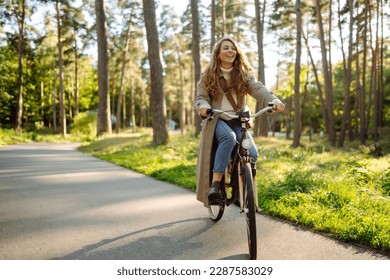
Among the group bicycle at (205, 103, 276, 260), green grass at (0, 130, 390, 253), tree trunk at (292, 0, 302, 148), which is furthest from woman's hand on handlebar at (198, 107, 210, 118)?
tree trunk at (292, 0, 302, 148)

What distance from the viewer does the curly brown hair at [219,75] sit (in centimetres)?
386

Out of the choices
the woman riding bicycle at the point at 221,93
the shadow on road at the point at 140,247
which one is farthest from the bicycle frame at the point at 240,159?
the shadow on road at the point at 140,247

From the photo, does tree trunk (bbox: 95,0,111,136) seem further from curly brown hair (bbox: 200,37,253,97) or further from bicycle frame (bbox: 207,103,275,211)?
bicycle frame (bbox: 207,103,275,211)

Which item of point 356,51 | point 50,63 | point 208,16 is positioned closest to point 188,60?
point 208,16

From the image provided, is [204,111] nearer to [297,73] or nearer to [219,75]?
[219,75]

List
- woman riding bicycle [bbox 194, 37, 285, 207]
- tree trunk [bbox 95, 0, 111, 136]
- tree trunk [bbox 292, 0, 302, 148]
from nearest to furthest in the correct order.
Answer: woman riding bicycle [bbox 194, 37, 285, 207] → tree trunk [bbox 292, 0, 302, 148] → tree trunk [bbox 95, 0, 111, 136]

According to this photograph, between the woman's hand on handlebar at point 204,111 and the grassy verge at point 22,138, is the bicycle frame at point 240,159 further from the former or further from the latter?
the grassy verge at point 22,138

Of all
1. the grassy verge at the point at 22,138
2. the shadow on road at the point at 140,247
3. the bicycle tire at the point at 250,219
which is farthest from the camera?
the grassy verge at the point at 22,138

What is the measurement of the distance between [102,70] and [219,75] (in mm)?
17100

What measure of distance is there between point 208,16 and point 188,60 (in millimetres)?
9989

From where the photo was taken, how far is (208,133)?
3834mm

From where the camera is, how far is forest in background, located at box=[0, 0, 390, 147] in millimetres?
16688

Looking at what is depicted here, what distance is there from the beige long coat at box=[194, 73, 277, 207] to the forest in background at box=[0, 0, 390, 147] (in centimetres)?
604

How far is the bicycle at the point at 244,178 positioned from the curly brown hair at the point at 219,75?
1.09ft
